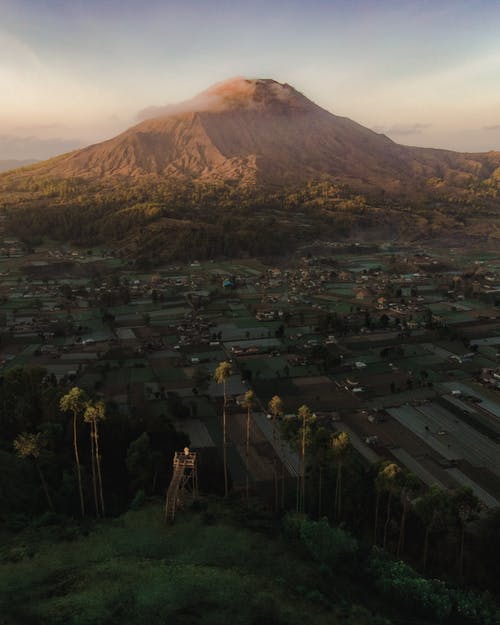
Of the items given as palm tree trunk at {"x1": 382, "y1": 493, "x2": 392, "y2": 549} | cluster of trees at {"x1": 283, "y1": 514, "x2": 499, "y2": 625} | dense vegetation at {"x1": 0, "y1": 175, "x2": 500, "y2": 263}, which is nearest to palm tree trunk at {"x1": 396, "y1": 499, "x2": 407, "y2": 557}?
palm tree trunk at {"x1": 382, "y1": 493, "x2": 392, "y2": 549}

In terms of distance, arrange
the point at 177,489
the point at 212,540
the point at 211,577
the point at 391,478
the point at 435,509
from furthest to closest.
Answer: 1. the point at 391,478
2. the point at 177,489
3. the point at 435,509
4. the point at 212,540
5. the point at 211,577

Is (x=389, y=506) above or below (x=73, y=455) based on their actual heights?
Answer: below

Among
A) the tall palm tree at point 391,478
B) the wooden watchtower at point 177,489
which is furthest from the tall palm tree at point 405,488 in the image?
the wooden watchtower at point 177,489

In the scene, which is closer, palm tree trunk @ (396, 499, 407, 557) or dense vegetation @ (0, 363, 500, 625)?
dense vegetation @ (0, 363, 500, 625)

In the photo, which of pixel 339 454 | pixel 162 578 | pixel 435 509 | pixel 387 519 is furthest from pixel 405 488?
pixel 162 578

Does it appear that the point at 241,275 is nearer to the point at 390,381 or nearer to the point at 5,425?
the point at 390,381

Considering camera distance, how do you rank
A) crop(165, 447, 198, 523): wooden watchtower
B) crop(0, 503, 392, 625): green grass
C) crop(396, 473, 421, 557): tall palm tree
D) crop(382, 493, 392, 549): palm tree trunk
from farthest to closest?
1. crop(382, 493, 392, 549): palm tree trunk
2. crop(396, 473, 421, 557): tall palm tree
3. crop(165, 447, 198, 523): wooden watchtower
4. crop(0, 503, 392, 625): green grass

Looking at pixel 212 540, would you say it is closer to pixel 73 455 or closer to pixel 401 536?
pixel 401 536

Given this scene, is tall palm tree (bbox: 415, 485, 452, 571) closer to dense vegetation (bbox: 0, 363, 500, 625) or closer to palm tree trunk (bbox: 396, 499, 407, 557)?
dense vegetation (bbox: 0, 363, 500, 625)

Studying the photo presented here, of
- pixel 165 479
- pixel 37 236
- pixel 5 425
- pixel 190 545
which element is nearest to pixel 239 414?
pixel 165 479

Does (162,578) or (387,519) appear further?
(387,519)
